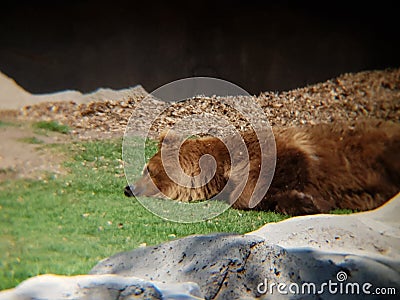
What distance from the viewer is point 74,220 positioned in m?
3.32

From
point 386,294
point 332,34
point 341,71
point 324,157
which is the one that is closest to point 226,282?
point 386,294

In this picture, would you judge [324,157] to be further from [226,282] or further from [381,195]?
[226,282]

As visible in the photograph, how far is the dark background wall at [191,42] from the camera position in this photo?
3.64 metres

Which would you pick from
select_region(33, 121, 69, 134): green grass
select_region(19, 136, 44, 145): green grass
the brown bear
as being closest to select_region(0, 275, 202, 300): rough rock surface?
select_region(19, 136, 44, 145): green grass

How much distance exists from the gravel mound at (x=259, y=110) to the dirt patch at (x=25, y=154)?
111mm

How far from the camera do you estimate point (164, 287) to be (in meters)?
3.01

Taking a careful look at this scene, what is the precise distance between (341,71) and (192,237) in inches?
81.5

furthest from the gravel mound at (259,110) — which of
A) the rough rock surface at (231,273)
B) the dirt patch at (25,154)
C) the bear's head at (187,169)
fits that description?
the rough rock surface at (231,273)

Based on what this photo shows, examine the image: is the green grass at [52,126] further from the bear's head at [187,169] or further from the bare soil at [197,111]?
the bear's head at [187,169]

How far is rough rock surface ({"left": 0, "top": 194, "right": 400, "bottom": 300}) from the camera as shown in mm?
2918

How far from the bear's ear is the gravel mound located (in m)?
0.08

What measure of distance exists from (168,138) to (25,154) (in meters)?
1.26

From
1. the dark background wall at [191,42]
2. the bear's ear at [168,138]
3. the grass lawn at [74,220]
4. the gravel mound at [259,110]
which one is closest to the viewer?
the grass lawn at [74,220]

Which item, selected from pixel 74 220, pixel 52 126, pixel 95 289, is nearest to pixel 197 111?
pixel 52 126
